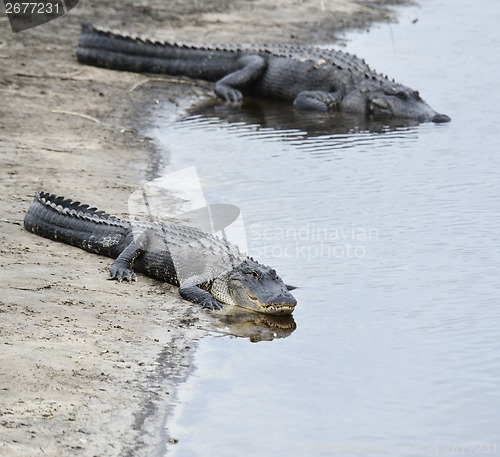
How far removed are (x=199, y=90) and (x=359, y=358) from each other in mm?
7820

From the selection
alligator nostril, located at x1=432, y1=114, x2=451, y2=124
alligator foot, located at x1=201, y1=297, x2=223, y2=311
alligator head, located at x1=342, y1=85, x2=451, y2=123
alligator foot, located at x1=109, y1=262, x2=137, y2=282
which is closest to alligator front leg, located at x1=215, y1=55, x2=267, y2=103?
alligator head, located at x1=342, y1=85, x2=451, y2=123

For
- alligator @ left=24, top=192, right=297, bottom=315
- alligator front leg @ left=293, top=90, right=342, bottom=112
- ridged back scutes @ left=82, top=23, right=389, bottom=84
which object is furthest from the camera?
ridged back scutes @ left=82, top=23, right=389, bottom=84

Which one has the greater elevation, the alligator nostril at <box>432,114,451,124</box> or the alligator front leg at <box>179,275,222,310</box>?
the alligator front leg at <box>179,275,222,310</box>

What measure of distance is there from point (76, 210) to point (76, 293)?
139 cm

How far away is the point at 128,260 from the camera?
20.8 feet

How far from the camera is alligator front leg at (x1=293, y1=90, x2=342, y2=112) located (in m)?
11.5

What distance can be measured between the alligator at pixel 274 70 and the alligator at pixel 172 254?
192 inches

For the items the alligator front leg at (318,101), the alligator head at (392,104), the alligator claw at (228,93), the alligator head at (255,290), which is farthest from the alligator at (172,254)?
the alligator claw at (228,93)

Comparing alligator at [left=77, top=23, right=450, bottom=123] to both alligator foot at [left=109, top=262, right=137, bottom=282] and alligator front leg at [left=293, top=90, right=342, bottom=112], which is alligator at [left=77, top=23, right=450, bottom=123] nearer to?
alligator front leg at [left=293, top=90, right=342, bottom=112]

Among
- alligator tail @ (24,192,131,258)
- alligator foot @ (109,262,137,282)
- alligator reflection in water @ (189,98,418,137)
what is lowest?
alligator reflection in water @ (189,98,418,137)

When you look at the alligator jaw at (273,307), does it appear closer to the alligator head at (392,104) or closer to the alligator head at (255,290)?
the alligator head at (255,290)

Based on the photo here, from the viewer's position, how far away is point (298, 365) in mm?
4930

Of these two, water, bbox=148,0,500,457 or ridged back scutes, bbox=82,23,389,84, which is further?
ridged back scutes, bbox=82,23,389,84

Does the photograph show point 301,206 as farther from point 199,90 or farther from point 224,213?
point 199,90
